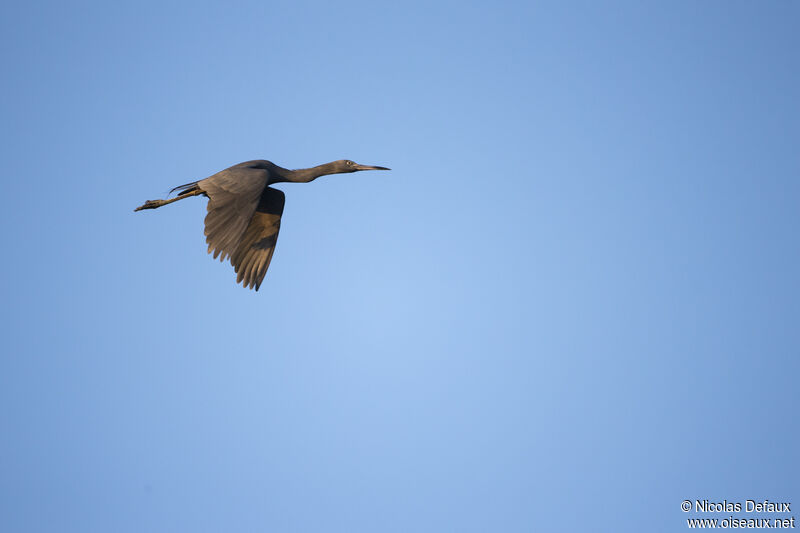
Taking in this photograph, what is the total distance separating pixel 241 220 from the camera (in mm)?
16344

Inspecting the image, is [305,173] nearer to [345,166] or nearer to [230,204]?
[345,166]

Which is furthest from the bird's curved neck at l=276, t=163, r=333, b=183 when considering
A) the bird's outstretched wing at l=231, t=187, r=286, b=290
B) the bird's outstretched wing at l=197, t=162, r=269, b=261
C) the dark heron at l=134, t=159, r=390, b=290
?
the bird's outstretched wing at l=197, t=162, r=269, b=261

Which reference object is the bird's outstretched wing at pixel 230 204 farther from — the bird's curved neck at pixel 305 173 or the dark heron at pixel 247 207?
the bird's curved neck at pixel 305 173

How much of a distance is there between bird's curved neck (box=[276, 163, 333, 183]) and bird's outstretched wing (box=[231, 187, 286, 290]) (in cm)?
46

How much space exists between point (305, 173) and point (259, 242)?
235cm

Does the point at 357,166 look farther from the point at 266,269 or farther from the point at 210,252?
the point at 210,252

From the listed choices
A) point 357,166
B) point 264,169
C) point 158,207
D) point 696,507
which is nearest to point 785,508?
point 696,507

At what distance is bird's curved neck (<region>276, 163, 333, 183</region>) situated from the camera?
66.8 feet

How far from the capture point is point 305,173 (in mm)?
20938

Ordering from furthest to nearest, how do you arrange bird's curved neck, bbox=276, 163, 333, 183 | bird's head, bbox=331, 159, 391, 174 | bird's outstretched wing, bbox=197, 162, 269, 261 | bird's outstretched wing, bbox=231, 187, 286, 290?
bird's head, bbox=331, 159, 391, 174 → bird's curved neck, bbox=276, 163, 333, 183 → bird's outstretched wing, bbox=231, 187, 286, 290 → bird's outstretched wing, bbox=197, 162, 269, 261

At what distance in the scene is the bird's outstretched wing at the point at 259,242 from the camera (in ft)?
63.0

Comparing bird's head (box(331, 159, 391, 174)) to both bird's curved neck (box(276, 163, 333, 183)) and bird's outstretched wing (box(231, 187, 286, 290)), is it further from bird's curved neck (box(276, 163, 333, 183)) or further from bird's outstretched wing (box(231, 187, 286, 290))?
bird's outstretched wing (box(231, 187, 286, 290))

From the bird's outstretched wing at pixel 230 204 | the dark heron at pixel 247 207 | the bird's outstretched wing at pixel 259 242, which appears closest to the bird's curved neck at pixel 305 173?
the dark heron at pixel 247 207

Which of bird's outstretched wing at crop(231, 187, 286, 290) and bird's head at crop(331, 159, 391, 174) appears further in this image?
bird's head at crop(331, 159, 391, 174)
